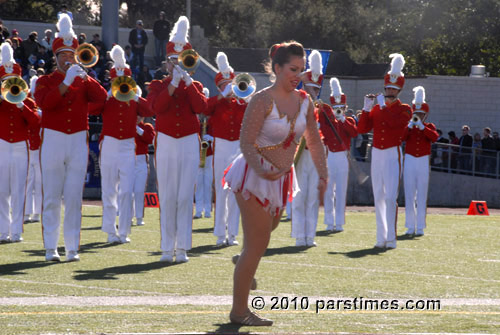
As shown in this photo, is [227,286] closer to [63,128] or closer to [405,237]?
[63,128]

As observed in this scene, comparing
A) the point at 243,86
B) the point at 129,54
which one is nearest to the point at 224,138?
the point at 243,86

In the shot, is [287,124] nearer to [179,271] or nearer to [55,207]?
[179,271]

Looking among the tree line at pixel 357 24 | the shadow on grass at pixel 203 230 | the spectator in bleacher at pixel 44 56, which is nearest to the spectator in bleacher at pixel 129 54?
the spectator in bleacher at pixel 44 56

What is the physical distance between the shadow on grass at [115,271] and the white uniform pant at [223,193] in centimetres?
281

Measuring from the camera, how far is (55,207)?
1095cm

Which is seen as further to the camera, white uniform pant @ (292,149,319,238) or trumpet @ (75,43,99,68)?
white uniform pant @ (292,149,319,238)

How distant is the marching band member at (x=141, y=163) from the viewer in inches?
619

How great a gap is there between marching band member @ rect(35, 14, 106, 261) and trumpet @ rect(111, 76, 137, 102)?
1679 mm

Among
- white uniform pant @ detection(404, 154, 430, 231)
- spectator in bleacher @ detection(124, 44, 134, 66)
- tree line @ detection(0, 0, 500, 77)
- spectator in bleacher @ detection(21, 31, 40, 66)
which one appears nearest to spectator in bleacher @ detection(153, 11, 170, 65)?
spectator in bleacher @ detection(124, 44, 134, 66)

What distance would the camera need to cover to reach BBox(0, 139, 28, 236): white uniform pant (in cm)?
1394

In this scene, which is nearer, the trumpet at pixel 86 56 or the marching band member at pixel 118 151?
the trumpet at pixel 86 56

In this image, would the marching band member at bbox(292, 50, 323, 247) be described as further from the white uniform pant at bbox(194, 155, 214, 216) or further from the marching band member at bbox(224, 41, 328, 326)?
the marching band member at bbox(224, 41, 328, 326)

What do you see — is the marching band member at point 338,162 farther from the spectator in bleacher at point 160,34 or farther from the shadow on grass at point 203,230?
the spectator in bleacher at point 160,34

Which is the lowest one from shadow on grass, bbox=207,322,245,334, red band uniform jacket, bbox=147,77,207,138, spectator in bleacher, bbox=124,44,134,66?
shadow on grass, bbox=207,322,245,334
